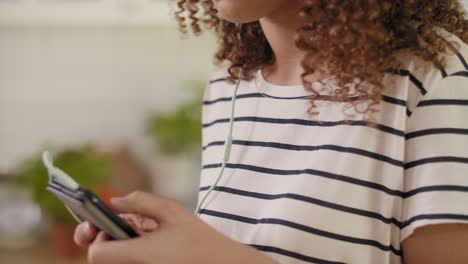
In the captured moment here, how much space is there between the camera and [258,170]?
783mm

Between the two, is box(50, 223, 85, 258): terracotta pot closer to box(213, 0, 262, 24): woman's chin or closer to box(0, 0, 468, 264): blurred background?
box(0, 0, 468, 264): blurred background

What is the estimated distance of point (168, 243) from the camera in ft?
1.99

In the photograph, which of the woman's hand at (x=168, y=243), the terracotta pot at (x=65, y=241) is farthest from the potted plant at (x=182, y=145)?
the woman's hand at (x=168, y=243)

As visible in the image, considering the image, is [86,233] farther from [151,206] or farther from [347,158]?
[347,158]

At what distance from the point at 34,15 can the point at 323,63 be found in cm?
175

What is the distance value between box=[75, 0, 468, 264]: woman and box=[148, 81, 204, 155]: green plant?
1.49 metres

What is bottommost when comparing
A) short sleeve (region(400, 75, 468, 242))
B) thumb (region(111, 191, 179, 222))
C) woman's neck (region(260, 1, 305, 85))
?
thumb (region(111, 191, 179, 222))

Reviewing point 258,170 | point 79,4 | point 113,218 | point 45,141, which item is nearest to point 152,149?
point 45,141

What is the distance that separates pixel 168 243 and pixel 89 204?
0.32 feet

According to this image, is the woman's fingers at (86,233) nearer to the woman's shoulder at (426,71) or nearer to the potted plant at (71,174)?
the woman's shoulder at (426,71)

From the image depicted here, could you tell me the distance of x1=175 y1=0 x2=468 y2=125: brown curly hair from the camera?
68 cm

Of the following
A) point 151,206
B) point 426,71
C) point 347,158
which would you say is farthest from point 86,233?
point 426,71

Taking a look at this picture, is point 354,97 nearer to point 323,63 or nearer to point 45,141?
point 323,63

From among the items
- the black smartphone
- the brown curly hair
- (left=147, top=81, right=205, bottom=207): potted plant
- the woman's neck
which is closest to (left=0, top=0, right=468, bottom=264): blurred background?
(left=147, top=81, right=205, bottom=207): potted plant
